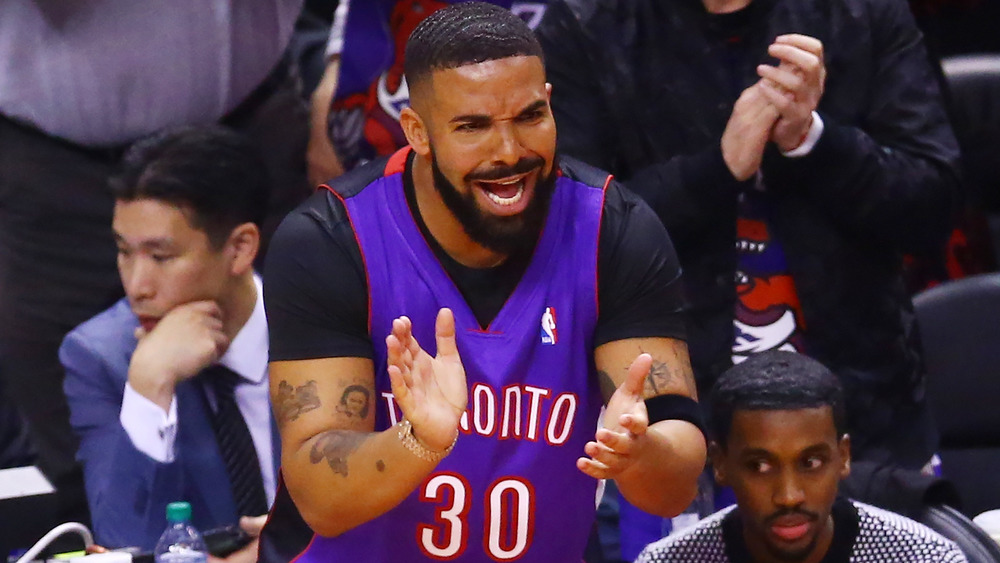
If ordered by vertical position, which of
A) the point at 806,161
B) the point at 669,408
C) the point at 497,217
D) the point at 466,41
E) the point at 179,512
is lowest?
the point at 179,512

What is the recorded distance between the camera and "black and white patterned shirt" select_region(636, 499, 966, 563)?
3.50m

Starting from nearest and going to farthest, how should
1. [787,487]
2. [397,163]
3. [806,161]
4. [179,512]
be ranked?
[397,163] → [179,512] → [787,487] → [806,161]

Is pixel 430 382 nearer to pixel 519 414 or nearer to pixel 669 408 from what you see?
pixel 519 414

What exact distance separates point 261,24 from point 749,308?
1.52 meters

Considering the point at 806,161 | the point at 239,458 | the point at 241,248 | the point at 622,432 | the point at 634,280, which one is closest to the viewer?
the point at 622,432

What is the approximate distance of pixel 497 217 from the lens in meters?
2.97

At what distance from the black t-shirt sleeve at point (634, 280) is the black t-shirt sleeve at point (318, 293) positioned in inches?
16.7

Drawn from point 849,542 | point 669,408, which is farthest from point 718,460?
point 669,408

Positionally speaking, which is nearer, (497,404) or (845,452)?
(497,404)

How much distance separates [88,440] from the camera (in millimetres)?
4105

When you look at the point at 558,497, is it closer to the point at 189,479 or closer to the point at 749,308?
the point at 749,308

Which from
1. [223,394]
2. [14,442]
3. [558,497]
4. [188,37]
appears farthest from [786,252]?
[14,442]

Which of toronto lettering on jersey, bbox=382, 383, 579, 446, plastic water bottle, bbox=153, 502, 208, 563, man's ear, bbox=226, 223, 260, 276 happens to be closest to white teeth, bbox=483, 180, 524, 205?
toronto lettering on jersey, bbox=382, 383, 579, 446

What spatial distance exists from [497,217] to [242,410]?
1.26 metres
